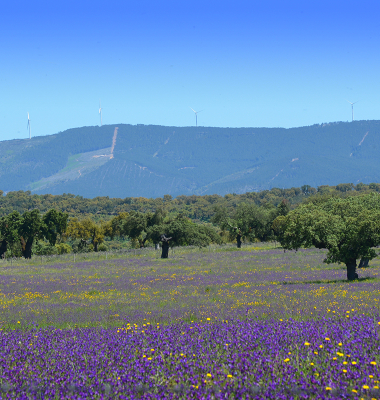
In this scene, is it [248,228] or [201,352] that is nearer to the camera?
[201,352]

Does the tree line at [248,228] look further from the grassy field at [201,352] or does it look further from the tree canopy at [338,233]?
the grassy field at [201,352]

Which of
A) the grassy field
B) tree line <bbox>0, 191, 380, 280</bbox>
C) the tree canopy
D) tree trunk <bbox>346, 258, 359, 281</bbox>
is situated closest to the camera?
the grassy field

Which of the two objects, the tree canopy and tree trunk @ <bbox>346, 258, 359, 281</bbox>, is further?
tree trunk @ <bbox>346, 258, 359, 281</bbox>

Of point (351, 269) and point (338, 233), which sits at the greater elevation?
point (338, 233)

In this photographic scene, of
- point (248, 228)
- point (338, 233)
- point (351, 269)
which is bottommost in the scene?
point (351, 269)

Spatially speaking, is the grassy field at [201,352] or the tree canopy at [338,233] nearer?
the grassy field at [201,352]

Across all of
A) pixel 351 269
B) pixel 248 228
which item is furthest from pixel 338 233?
pixel 248 228

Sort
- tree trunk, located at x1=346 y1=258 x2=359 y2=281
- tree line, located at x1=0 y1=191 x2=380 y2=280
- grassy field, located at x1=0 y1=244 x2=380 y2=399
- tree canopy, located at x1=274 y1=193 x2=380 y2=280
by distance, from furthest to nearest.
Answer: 1. tree trunk, located at x1=346 y1=258 x2=359 y2=281
2. tree line, located at x1=0 y1=191 x2=380 y2=280
3. tree canopy, located at x1=274 y1=193 x2=380 y2=280
4. grassy field, located at x1=0 y1=244 x2=380 y2=399

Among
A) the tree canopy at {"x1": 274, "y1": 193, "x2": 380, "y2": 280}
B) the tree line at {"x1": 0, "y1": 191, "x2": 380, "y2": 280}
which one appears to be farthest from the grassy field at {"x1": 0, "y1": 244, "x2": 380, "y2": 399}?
the tree line at {"x1": 0, "y1": 191, "x2": 380, "y2": 280}

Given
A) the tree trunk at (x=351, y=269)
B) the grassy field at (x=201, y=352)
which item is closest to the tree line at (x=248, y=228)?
the tree trunk at (x=351, y=269)

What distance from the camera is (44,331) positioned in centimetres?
1209

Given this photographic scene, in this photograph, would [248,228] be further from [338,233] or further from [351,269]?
[338,233]

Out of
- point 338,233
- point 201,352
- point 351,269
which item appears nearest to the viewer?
point 201,352

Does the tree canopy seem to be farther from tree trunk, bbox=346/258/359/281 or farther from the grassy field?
the grassy field
